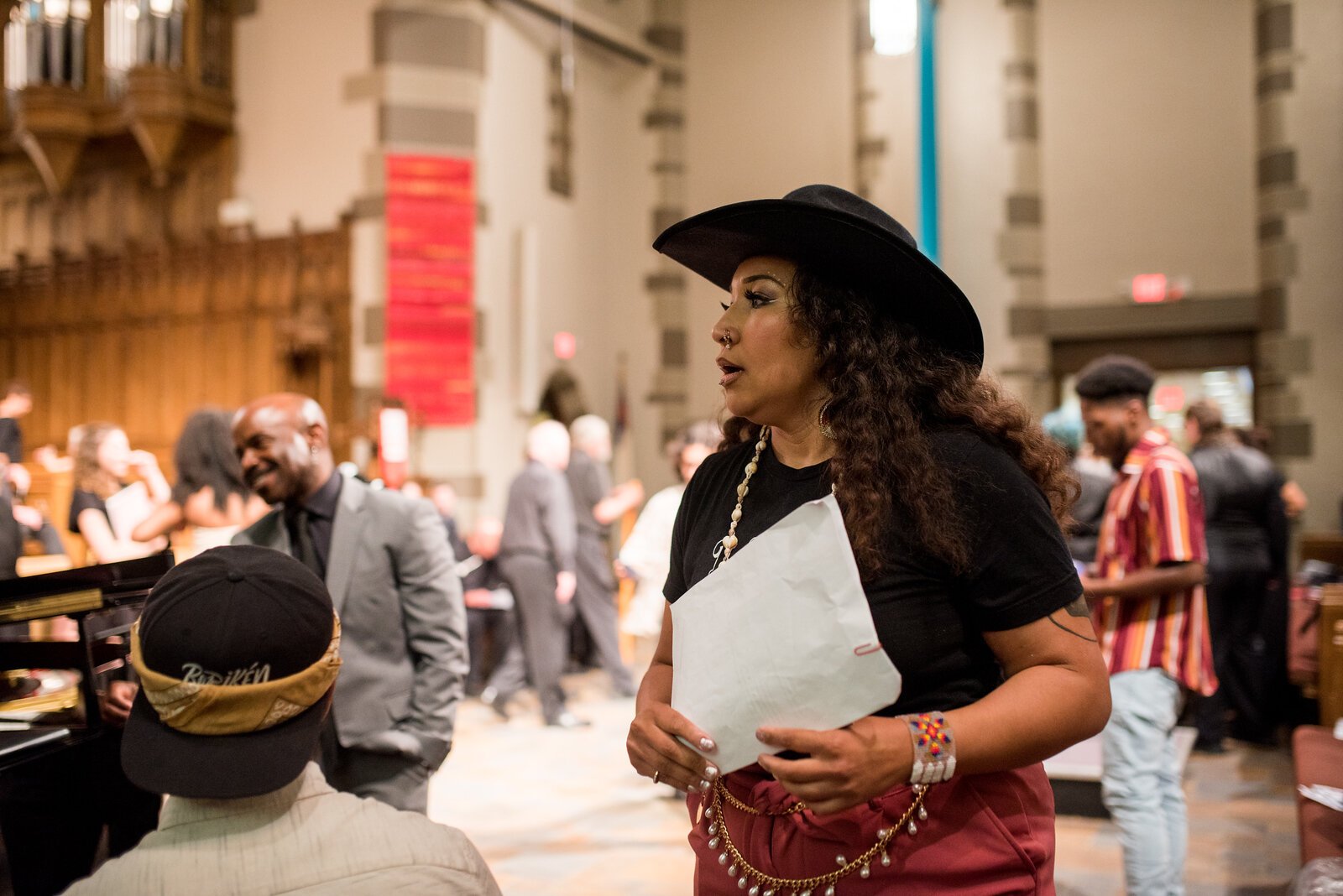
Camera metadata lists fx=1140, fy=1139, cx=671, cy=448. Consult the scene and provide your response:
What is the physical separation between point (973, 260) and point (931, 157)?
2.82 m

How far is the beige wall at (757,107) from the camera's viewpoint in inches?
415

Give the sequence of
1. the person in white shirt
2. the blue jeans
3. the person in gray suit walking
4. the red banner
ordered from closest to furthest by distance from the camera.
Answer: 1. the blue jeans
2. the person in white shirt
3. the person in gray suit walking
4. the red banner

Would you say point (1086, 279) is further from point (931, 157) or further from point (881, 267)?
point (881, 267)

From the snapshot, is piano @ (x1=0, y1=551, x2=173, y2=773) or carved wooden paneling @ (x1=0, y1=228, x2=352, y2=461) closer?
piano @ (x1=0, y1=551, x2=173, y2=773)

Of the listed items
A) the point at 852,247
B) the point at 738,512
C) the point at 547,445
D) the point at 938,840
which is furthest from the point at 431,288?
the point at 938,840

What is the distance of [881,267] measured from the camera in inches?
56.4

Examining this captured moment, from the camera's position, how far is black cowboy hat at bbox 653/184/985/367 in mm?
1382

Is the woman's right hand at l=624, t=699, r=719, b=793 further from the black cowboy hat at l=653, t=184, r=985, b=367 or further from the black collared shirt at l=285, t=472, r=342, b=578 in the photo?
the black collared shirt at l=285, t=472, r=342, b=578

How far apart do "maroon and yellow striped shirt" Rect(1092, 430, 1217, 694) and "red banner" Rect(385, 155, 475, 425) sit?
5.90 metres

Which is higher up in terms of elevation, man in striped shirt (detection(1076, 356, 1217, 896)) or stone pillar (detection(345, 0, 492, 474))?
stone pillar (detection(345, 0, 492, 474))

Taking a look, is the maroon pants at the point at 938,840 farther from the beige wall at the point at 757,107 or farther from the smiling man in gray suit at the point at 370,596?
the beige wall at the point at 757,107

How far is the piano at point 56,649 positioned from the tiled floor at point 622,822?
2000 mm

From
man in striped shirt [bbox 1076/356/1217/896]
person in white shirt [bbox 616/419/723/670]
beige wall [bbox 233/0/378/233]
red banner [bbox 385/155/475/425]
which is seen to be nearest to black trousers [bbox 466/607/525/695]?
person in white shirt [bbox 616/419/723/670]

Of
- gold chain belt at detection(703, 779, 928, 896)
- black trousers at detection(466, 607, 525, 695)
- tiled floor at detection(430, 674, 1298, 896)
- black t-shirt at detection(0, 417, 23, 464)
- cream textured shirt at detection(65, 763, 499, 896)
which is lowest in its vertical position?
tiled floor at detection(430, 674, 1298, 896)
